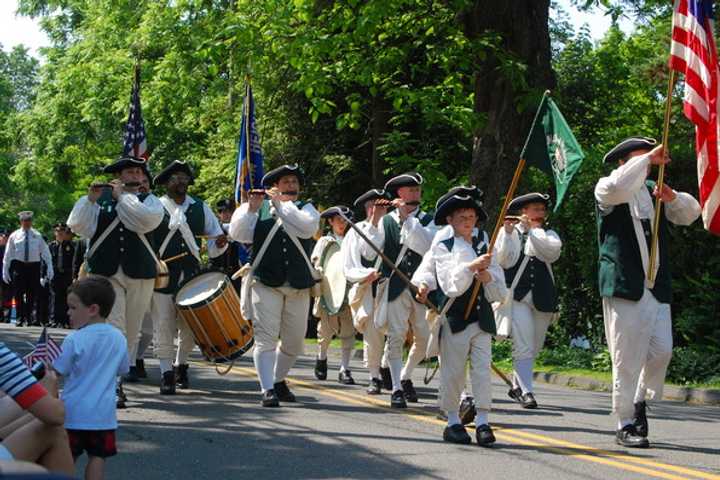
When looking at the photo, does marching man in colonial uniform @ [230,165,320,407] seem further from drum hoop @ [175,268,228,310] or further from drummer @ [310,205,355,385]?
drummer @ [310,205,355,385]

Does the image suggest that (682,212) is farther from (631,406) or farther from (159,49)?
(159,49)

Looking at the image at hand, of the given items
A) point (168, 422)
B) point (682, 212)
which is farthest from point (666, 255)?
point (168, 422)

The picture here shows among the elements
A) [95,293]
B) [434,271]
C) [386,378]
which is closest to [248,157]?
[386,378]

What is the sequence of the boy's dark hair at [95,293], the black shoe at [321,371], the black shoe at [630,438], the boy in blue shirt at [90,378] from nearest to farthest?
1. the boy in blue shirt at [90,378]
2. the boy's dark hair at [95,293]
3. the black shoe at [630,438]
4. the black shoe at [321,371]

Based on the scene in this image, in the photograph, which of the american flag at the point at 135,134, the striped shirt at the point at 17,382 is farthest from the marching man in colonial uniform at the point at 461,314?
the american flag at the point at 135,134

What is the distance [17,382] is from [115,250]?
623 centimetres

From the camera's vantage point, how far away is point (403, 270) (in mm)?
12492

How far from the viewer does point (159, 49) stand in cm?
3494

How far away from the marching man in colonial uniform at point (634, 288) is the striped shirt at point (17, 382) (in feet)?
16.7

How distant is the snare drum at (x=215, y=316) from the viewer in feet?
40.0

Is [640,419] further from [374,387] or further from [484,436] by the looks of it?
[374,387]

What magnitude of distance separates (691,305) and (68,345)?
11.0 metres

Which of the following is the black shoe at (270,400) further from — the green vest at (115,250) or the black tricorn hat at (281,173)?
the black tricorn hat at (281,173)

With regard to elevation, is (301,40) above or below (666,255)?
above
